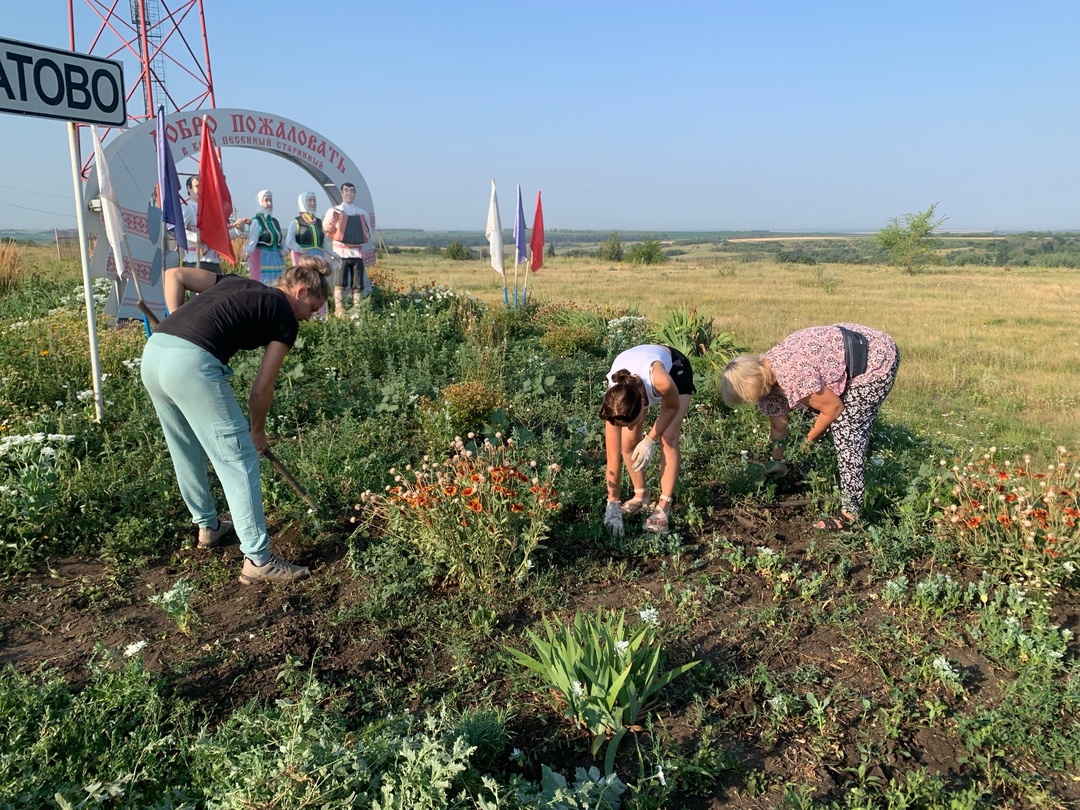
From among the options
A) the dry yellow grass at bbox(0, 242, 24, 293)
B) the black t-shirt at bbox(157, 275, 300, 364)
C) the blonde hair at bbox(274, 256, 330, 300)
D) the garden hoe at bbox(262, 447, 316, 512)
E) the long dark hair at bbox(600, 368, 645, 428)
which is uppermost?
the dry yellow grass at bbox(0, 242, 24, 293)

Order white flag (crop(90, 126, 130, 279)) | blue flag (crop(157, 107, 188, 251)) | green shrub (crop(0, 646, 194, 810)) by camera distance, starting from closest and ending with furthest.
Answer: green shrub (crop(0, 646, 194, 810)), white flag (crop(90, 126, 130, 279)), blue flag (crop(157, 107, 188, 251))

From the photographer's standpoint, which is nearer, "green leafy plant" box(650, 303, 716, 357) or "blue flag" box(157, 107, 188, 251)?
"blue flag" box(157, 107, 188, 251)

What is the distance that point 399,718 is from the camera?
2566 mm

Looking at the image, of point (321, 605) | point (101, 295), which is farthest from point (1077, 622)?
point (101, 295)

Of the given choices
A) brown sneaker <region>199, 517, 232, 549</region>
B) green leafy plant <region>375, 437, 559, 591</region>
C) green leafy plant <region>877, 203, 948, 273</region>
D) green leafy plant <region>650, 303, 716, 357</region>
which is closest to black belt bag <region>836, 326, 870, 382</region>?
green leafy plant <region>375, 437, 559, 591</region>

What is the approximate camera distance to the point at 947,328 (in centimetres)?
1359

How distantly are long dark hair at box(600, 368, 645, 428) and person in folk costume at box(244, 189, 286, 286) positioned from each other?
682 centimetres

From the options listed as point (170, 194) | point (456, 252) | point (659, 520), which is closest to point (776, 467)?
point (659, 520)

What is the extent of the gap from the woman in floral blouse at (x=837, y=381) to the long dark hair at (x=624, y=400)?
63cm

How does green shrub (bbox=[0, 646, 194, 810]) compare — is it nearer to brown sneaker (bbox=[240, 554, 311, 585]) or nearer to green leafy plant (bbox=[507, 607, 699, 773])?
brown sneaker (bbox=[240, 554, 311, 585])

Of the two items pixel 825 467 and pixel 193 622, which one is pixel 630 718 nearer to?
pixel 193 622

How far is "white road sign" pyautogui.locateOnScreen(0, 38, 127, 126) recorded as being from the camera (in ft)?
13.2

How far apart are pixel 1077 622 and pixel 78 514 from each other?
17.0 feet

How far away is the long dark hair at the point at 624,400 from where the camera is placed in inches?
142
